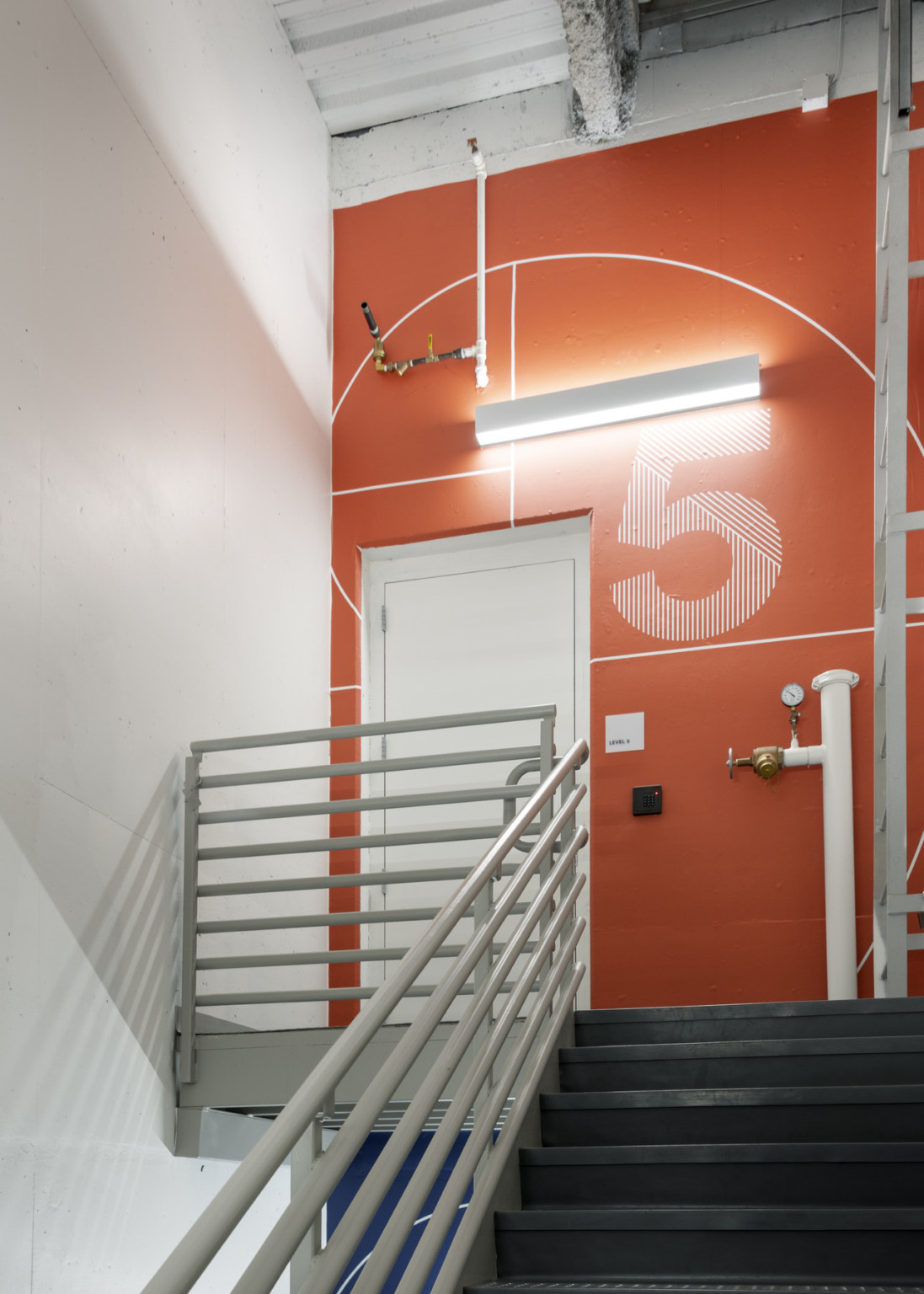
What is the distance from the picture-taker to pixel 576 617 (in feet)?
19.1

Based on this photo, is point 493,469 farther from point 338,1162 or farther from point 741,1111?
point 338,1162

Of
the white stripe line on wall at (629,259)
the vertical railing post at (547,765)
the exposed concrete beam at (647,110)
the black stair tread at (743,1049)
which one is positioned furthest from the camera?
the exposed concrete beam at (647,110)

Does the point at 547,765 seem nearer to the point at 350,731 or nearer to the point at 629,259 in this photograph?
the point at 350,731

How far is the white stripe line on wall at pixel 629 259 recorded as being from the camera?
18.1 feet

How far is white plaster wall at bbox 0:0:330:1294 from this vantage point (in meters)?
3.51

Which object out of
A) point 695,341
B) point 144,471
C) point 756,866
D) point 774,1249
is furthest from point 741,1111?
point 695,341

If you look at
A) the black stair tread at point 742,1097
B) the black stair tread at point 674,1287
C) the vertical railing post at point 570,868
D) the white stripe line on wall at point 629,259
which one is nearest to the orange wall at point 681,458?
the white stripe line on wall at point 629,259

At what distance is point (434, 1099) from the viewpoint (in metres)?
2.40

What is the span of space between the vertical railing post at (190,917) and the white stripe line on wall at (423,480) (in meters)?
2.08

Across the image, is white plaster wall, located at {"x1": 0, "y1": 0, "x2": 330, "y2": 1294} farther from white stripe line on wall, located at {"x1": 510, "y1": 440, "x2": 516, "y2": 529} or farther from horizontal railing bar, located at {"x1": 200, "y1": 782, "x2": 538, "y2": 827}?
white stripe line on wall, located at {"x1": 510, "y1": 440, "x2": 516, "y2": 529}

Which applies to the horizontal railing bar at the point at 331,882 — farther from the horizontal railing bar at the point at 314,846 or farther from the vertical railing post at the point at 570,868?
the vertical railing post at the point at 570,868

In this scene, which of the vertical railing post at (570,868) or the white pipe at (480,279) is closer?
the vertical railing post at (570,868)

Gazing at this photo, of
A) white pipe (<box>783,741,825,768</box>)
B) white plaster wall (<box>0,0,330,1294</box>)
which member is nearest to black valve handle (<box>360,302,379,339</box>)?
white plaster wall (<box>0,0,330,1294</box>)

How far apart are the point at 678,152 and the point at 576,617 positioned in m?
2.17
